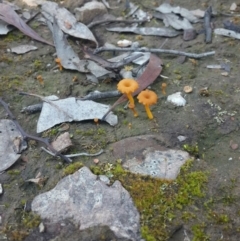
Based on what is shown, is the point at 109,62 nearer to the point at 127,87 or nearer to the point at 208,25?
the point at 127,87

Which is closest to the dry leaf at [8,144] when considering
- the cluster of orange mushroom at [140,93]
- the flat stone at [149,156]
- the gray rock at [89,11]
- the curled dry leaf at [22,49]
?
the flat stone at [149,156]

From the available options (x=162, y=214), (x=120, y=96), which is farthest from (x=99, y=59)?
(x=162, y=214)

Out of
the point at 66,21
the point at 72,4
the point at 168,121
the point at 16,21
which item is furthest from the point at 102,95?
the point at 72,4

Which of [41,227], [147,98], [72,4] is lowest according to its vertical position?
[41,227]

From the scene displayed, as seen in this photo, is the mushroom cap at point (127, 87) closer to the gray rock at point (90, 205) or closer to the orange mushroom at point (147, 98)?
the orange mushroom at point (147, 98)

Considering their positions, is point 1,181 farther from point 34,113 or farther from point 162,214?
point 162,214
